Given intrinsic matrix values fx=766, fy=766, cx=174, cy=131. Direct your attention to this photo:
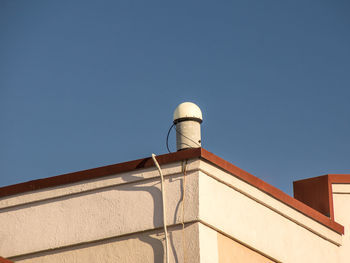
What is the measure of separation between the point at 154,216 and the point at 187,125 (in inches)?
69.6

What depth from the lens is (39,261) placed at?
1164cm

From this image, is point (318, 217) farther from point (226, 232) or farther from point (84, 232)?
point (84, 232)

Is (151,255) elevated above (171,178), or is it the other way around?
(171,178)

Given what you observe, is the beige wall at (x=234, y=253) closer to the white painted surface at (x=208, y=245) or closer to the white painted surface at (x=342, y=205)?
the white painted surface at (x=208, y=245)

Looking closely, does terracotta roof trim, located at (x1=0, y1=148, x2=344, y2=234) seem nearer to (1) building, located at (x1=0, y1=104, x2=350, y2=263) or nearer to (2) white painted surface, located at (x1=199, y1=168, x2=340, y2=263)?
(1) building, located at (x1=0, y1=104, x2=350, y2=263)

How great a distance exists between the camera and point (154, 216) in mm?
11078

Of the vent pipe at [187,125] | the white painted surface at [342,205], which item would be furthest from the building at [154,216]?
the white painted surface at [342,205]

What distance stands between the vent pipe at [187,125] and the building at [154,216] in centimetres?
82

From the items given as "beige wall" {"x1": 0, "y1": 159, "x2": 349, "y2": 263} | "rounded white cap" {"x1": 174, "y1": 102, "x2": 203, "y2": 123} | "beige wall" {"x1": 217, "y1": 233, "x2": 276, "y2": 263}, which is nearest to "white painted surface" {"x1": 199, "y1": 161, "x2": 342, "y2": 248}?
"beige wall" {"x1": 0, "y1": 159, "x2": 349, "y2": 263}

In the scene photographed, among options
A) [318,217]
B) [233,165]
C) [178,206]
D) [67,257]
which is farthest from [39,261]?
[318,217]

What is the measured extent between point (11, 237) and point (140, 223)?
7.51ft

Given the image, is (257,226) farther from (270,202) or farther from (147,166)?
(147,166)

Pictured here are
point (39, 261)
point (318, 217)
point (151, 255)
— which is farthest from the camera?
point (318, 217)

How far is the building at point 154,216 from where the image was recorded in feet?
35.7
